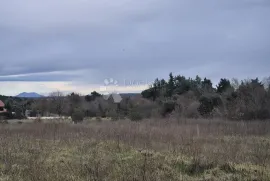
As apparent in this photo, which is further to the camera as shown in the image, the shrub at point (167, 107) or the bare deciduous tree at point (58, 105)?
the bare deciduous tree at point (58, 105)

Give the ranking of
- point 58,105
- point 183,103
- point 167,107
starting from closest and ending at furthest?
1. point 183,103
2. point 167,107
3. point 58,105

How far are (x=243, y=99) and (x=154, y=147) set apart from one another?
25.2m

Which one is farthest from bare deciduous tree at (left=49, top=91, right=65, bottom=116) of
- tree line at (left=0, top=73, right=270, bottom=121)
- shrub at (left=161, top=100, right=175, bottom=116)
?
shrub at (left=161, top=100, right=175, bottom=116)

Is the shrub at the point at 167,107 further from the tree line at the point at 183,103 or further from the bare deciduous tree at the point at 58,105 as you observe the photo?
the bare deciduous tree at the point at 58,105

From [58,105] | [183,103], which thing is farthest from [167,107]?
[58,105]

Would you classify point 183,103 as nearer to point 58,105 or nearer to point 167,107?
point 167,107

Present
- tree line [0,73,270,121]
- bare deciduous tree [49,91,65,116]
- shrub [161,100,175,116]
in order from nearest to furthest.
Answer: tree line [0,73,270,121] → shrub [161,100,175,116] → bare deciduous tree [49,91,65,116]

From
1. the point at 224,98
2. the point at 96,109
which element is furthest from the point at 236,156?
the point at 96,109

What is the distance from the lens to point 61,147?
1153 centimetres

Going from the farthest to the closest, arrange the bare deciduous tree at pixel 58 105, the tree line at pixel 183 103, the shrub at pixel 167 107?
the bare deciduous tree at pixel 58 105 < the shrub at pixel 167 107 < the tree line at pixel 183 103

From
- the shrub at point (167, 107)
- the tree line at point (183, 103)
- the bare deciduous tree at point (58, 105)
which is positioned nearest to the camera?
the tree line at point (183, 103)

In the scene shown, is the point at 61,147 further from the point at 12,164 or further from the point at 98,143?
the point at 12,164

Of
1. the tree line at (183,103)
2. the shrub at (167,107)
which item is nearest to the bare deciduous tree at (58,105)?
the tree line at (183,103)

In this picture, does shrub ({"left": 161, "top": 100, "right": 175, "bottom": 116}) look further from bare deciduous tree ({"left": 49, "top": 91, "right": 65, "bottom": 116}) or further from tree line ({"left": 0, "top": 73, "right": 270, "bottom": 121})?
bare deciduous tree ({"left": 49, "top": 91, "right": 65, "bottom": 116})
